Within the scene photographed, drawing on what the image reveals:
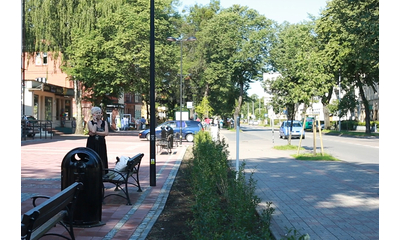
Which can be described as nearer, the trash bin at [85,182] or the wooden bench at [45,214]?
the wooden bench at [45,214]

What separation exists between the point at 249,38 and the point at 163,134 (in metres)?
40.5

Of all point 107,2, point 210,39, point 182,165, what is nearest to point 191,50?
point 210,39

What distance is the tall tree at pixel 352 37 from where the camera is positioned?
3167cm

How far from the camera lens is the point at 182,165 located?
648 inches

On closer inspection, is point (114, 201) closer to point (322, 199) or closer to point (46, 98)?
point (322, 199)

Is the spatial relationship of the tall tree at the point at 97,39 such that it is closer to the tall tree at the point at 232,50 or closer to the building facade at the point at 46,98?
the building facade at the point at 46,98

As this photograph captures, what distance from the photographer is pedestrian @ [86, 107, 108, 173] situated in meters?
8.94

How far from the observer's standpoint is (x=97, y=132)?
8961 millimetres

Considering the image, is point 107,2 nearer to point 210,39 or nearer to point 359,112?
point 210,39

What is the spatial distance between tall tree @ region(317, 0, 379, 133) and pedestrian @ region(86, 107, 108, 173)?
24.1m

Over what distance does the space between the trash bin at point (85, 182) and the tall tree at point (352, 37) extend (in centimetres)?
2591

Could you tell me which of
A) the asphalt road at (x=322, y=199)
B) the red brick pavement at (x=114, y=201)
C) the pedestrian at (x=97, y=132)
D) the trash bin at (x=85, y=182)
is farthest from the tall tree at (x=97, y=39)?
the trash bin at (x=85, y=182)

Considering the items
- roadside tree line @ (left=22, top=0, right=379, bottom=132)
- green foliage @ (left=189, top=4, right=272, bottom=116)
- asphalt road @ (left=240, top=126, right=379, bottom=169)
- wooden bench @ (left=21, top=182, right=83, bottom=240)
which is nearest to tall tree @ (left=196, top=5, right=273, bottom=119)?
green foliage @ (left=189, top=4, right=272, bottom=116)

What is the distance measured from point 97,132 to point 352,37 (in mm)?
32492
